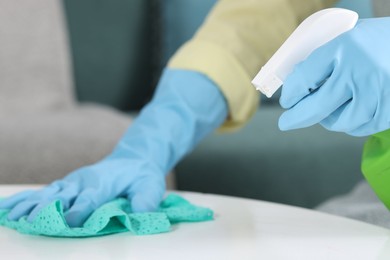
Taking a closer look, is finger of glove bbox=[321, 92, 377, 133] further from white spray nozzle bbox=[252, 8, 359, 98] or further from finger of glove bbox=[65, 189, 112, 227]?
finger of glove bbox=[65, 189, 112, 227]

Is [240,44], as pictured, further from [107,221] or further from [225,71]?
[107,221]

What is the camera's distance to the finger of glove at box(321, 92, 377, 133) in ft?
2.05

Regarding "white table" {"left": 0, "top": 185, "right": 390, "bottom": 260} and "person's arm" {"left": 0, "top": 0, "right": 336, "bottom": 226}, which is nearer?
"white table" {"left": 0, "top": 185, "right": 390, "bottom": 260}

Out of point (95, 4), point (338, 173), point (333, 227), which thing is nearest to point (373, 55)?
point (333, 227)

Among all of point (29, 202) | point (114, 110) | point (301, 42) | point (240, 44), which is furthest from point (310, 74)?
point (114, 110)

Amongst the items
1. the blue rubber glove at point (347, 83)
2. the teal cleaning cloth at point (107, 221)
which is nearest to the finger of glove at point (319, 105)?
the blue rubber glove at point (347, 83)

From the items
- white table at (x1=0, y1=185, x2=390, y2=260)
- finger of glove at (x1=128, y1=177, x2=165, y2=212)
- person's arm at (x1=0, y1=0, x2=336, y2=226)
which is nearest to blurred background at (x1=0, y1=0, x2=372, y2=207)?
person's arm at (x1=0, y1=0, x2=336, y2=226)

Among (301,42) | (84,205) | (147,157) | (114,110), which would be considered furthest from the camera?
(114,110)

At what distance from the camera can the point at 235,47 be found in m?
1.01

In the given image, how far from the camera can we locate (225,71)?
3.20 ft

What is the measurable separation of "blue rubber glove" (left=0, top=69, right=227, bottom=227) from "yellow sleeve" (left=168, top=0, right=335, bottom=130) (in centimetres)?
2

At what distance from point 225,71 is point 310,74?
1.23 ft

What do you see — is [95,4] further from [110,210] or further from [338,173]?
[110,210]

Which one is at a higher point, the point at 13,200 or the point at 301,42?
the point at 301,42
